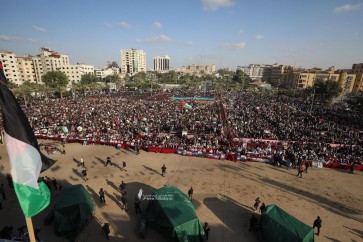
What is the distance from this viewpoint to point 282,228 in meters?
9.47

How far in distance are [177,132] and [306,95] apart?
179ft

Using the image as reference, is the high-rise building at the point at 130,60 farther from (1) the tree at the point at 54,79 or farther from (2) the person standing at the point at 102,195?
(2) the person standing at the point at 102,195

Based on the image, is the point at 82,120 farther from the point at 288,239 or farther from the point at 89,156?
the point at 288,239

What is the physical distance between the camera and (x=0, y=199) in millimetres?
12609

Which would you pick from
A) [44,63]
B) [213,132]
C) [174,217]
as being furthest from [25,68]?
[174,217]

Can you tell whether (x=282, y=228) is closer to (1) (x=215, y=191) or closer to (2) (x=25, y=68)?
(1) (x=215, y=191)

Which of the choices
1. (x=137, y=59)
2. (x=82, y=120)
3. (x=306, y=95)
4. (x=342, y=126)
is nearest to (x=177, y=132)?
(x=82, y=120)

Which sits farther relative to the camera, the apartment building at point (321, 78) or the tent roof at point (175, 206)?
the apartment building at point (321, 78)

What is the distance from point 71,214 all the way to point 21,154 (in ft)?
23.7

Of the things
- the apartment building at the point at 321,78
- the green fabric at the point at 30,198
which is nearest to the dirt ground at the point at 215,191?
the green fabric at the point at 30,198

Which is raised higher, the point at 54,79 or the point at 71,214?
the point at 54,79

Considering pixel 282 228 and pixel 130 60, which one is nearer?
pixel 282 228

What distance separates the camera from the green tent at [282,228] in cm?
910

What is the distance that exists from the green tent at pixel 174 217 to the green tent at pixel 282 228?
3.04 meters
